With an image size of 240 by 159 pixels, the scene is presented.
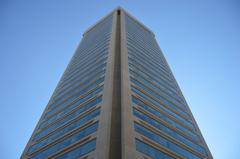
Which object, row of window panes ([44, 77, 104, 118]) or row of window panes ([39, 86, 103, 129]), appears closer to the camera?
row of window panes ([39, 86, 103, 129])

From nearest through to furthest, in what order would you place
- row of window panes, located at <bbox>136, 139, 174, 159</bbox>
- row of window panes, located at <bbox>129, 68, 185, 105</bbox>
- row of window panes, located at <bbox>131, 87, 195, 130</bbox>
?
row of window panes, located at <bbox>136, 139, 174, 159</bbox> < row of window panes, located at <bbox>131, 87, 195, 130</bbox> < row of window panes, located at <bbox>129, 68, 185, 105</bbox>

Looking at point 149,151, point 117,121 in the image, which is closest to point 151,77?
point 117,121

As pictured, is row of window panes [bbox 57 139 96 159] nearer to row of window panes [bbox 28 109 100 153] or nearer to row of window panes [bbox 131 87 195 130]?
row of window panes [bbox 28 109 100 153]

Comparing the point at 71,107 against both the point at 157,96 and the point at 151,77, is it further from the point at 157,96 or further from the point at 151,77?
the point at 151,77

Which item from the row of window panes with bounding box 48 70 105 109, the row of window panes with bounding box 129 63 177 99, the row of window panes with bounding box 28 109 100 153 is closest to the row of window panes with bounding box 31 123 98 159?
the row of window panes with bounding box 28 109 100 153

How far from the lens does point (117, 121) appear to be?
22.3 meters

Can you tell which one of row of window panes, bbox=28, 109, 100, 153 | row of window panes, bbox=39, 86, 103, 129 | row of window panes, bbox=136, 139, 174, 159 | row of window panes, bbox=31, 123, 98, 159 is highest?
row of window panes, bbox=39, 86, 103, 129

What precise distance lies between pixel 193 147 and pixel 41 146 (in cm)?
1583

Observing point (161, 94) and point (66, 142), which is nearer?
point (66, 142)

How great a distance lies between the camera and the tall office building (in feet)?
64.8

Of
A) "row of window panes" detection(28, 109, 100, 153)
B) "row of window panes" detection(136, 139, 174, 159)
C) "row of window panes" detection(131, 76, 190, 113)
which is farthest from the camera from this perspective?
"row of window panes" detection(131, 76, 190, 113)

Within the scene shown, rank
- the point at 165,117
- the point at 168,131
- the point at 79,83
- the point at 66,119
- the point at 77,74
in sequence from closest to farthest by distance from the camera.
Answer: the point at 168,131
the point at 165,117
the point at 66,119
the point at 79,83
the point at 77,74

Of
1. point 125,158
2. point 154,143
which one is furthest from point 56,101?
point 125,158

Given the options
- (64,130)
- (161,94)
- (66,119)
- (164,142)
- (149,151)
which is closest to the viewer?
(149,151)
